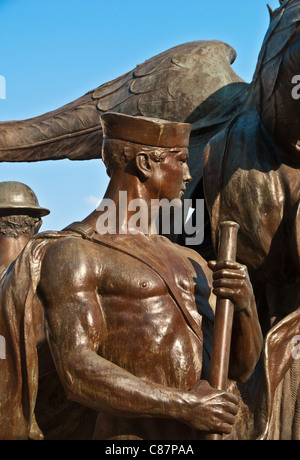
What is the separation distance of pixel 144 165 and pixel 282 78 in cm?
125

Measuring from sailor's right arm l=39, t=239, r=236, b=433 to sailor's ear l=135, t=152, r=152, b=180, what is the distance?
0.49 m

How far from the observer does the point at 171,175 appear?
→ 595 cm

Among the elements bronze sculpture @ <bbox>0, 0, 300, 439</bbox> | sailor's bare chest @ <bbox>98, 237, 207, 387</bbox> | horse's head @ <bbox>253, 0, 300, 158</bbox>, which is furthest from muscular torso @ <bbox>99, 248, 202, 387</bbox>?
horse's head @ <bbox>253, 0, 300, 158</bbox>

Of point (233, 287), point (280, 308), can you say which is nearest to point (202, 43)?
point (280, 308)

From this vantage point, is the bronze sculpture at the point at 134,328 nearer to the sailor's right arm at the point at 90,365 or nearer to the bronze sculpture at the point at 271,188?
the sailor's right arm at the point at 90,365

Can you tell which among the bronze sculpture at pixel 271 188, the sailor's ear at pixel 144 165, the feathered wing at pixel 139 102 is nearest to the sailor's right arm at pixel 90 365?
the sailor's ear at pixel 144 165

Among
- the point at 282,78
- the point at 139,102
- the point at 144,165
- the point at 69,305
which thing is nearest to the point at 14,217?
the point at 139,102

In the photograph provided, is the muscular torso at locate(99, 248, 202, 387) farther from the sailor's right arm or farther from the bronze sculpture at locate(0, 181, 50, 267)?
the bronze sculpture at locate(0, 181, 50, 267)

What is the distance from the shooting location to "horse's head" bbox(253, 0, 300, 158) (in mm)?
6676

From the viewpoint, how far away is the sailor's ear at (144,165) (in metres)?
5.92

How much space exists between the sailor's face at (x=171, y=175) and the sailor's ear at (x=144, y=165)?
4cm

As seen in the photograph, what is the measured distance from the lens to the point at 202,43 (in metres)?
8.41

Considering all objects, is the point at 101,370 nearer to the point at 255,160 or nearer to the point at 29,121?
the point at 255,160
